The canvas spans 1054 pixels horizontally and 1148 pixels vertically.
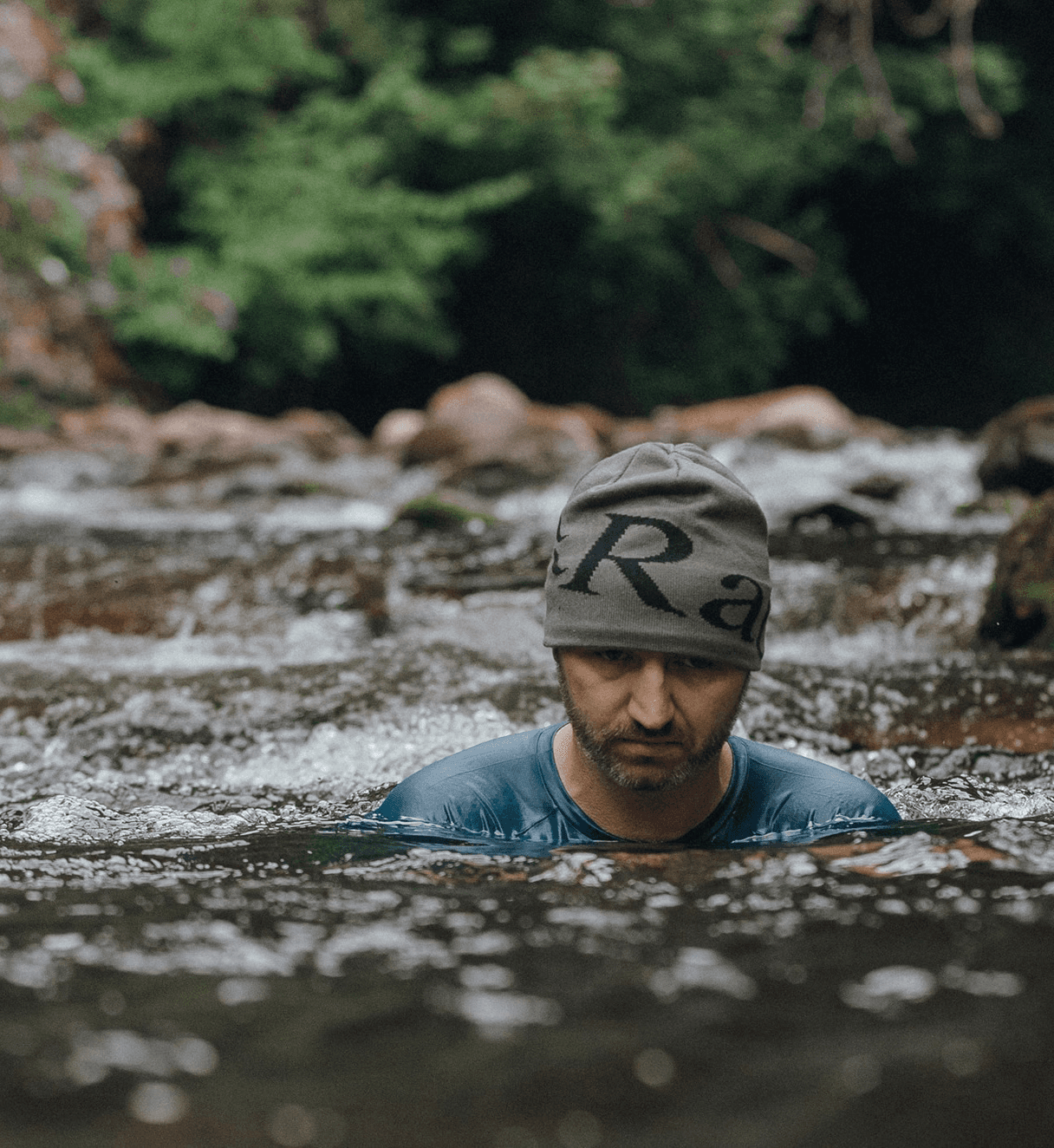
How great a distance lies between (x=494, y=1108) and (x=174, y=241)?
16619 millimetres

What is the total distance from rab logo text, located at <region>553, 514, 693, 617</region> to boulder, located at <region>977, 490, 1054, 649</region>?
2.95 metres

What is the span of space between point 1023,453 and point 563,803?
7.02 metres

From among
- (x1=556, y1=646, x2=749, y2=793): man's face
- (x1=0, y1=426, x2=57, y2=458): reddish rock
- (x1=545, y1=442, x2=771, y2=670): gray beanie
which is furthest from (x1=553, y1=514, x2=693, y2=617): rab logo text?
(x1=0, y1=426, x2=57, y2=458): reddish rock

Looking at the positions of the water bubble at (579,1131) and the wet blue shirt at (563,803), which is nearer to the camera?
the water bubble at (579,1131)

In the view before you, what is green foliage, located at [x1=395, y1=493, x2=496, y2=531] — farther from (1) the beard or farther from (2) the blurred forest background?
(2) the blurred forest background

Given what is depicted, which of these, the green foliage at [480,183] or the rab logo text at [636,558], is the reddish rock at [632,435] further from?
the rab logo text at [636,558]

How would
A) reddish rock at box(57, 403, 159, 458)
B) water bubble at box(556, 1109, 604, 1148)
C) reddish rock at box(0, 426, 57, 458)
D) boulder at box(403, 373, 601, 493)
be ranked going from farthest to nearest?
reddish rock at box(57, 403, 159, 458) < reddish rock at box(0, 426, 57, 458) < boulder at box(403, 373, 601, 493) < water bubble at box(556, 1109, 604, 1148)

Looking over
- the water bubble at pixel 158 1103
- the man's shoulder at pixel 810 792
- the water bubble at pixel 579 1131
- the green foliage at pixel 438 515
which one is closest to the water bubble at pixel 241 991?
the water bubble at pixel 158 1103

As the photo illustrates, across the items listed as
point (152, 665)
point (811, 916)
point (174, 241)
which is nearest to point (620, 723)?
point (811, 916)

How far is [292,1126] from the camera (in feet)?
3.95

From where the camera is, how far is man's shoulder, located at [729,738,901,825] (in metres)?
2.48

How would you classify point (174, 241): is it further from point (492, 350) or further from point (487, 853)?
point (487, 853)

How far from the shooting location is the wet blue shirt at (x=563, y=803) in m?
2.45

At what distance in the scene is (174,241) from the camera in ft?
54.2
